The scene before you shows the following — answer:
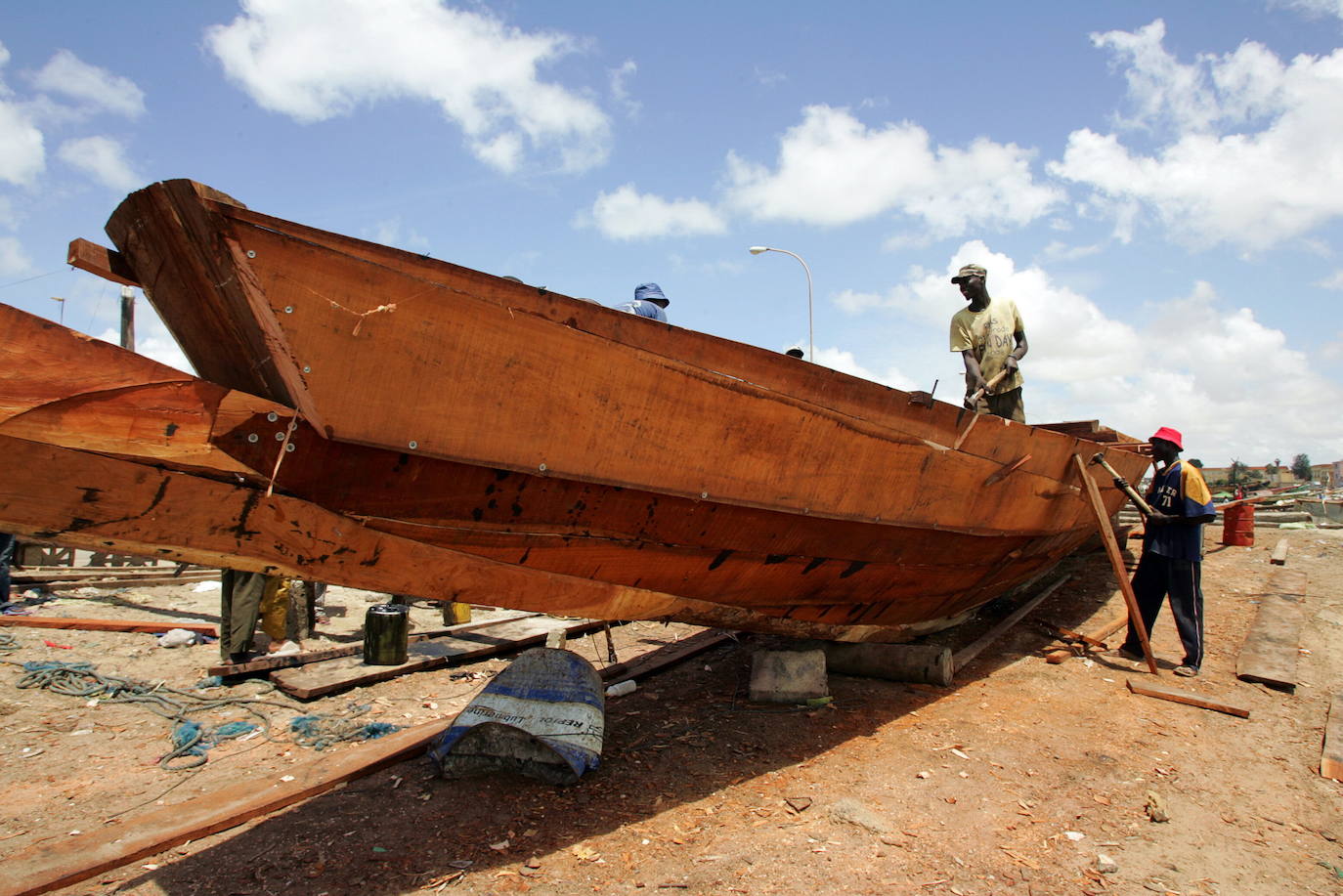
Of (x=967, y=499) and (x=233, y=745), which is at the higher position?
(x=967, y=499)

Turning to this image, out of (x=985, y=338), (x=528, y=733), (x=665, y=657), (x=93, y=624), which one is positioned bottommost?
(x=93, y=624)

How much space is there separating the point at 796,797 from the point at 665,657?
2.31 meters

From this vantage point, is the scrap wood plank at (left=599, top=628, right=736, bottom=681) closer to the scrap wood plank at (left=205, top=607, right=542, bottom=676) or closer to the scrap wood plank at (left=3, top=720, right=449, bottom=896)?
the scrap wood plank at (left=205, top=607, right=542, bottom=676)

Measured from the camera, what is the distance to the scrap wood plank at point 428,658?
4.64 metres

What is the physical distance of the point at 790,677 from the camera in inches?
158

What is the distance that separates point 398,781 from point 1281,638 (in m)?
5.81

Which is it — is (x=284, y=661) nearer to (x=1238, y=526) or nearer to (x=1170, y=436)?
(x=1170, y=436)

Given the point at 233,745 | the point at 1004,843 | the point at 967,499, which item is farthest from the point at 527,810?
the point at 967,499

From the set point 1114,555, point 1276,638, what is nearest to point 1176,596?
point 1114,555

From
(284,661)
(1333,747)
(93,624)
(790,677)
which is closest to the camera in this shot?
(1333,747)

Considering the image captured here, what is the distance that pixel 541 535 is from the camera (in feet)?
8.05

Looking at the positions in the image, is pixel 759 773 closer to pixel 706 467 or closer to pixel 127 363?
pixel 706 467

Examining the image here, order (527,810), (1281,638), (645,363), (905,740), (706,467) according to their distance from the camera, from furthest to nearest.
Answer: (1281,638)
(905,740)
(527,810)
(706,467)
(645,363)

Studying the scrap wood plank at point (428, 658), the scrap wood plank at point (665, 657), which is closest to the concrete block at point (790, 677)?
the scrap wood plank at point (665, 657)
